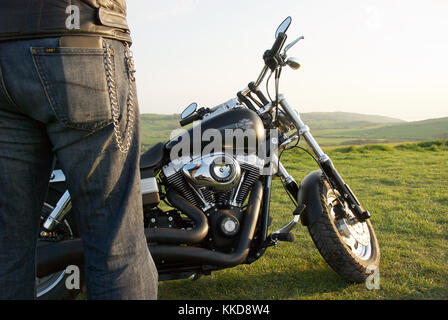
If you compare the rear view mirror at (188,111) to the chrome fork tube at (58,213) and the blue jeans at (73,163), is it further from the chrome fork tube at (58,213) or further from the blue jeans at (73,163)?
the blue jeans at (73,163)

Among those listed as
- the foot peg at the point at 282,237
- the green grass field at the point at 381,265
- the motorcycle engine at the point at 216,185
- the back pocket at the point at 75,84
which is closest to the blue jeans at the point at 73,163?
the back pocket at the point at 75,84

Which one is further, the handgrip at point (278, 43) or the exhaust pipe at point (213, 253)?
the handgrip at point (278, 43)

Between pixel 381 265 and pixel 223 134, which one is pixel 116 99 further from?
pixel 381 265

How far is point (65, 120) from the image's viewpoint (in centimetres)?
96

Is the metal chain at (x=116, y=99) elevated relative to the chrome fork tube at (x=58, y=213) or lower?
elevated

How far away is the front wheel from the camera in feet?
8.07

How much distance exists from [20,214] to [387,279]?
235cm

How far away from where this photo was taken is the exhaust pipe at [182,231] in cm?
211

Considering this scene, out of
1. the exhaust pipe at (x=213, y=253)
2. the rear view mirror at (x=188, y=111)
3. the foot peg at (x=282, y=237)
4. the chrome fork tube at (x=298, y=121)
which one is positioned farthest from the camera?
the rear view mirror at (x=188, y=111)

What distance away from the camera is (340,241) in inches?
97.0

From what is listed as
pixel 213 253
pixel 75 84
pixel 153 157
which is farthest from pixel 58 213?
pixel 75 84

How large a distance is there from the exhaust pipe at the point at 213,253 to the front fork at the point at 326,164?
1.66ft

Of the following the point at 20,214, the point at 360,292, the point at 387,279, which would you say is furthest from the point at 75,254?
the point at 387,279
